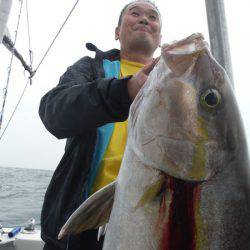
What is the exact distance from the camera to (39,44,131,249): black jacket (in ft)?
6.46

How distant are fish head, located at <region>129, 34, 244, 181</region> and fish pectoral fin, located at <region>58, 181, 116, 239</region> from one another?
24 centimetres

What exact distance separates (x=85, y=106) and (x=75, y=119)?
0.30 feet

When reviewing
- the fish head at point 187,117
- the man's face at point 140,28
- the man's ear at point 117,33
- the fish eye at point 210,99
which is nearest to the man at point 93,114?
the man's face at point 140,28

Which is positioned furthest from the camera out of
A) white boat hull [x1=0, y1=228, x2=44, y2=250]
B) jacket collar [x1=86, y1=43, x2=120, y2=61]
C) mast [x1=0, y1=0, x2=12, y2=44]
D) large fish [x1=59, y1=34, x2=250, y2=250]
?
white boat hull [x1=0, y1=228, x2=44, y2=250]

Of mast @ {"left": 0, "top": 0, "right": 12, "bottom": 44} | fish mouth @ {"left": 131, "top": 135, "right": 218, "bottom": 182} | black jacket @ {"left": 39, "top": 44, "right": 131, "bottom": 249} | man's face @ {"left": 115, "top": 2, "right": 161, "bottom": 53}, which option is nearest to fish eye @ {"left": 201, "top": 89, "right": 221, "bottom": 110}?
fish mouth @ {"left": 131, "top": 135, "right": 218, "bottom": 182}

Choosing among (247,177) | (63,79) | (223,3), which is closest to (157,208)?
(247,177)

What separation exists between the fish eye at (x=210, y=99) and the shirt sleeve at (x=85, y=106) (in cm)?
42

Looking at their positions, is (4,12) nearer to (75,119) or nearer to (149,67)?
(75,119)

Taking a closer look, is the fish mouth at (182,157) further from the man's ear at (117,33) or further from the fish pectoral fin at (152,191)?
the man's ear at (117,33)

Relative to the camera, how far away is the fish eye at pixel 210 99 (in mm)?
1615

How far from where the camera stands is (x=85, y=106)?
1982 mm

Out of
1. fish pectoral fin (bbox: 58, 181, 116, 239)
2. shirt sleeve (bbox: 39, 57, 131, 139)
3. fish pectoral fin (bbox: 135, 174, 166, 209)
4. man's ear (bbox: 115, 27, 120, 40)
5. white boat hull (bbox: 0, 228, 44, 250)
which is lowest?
white boat hull (bbox: 0, 228, 44, 250)

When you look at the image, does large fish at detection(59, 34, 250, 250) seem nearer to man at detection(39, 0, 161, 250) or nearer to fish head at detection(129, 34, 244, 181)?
fish head at detection(129, 34, 244, 181)

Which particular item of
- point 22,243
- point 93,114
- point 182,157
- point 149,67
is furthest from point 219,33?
point 22,243
